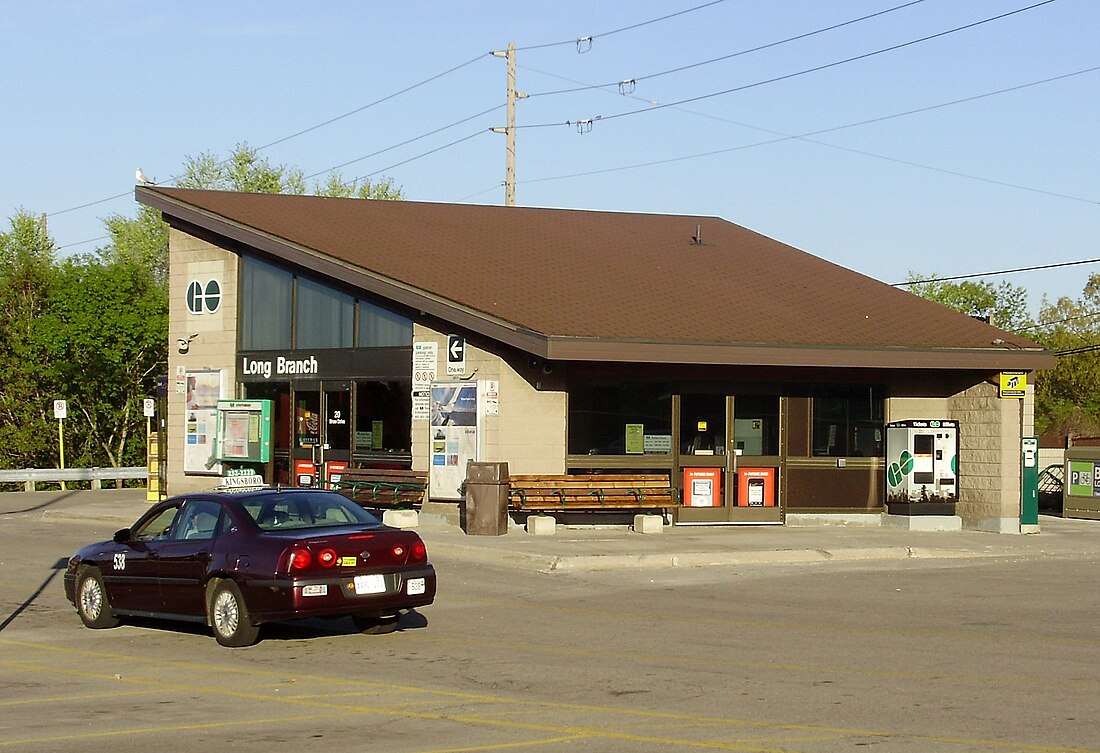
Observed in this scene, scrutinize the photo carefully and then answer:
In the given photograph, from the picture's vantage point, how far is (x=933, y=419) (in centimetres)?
2719

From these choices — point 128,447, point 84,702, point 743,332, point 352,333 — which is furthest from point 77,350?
point 84,702

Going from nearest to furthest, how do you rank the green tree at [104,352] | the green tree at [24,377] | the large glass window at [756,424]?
the large glass window at [756,424] < the green tree at [104,352] < the green tree at [24,377]

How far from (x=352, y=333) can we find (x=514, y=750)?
19830mm

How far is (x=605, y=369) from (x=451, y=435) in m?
2.99

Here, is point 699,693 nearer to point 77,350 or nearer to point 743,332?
point 743,332

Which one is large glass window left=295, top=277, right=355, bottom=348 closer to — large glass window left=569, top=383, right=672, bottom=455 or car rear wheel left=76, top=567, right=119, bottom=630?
large glass window left=569, top=383, right=672, bottom=455

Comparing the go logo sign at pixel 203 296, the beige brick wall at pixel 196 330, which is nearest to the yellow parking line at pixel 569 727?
the beige brick wall at pixel 196 330

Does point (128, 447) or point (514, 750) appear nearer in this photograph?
point (514, 750)

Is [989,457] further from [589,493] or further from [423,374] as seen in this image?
[423,374]

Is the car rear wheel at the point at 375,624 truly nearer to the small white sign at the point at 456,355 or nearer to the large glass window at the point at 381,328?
the small white sign at the point at 456,355

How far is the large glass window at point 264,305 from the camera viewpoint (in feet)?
96.6

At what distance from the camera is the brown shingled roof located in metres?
24.4

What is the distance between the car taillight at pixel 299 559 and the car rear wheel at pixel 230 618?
2.26 ft

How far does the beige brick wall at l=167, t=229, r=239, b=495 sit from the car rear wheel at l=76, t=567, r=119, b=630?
52.1 ft
